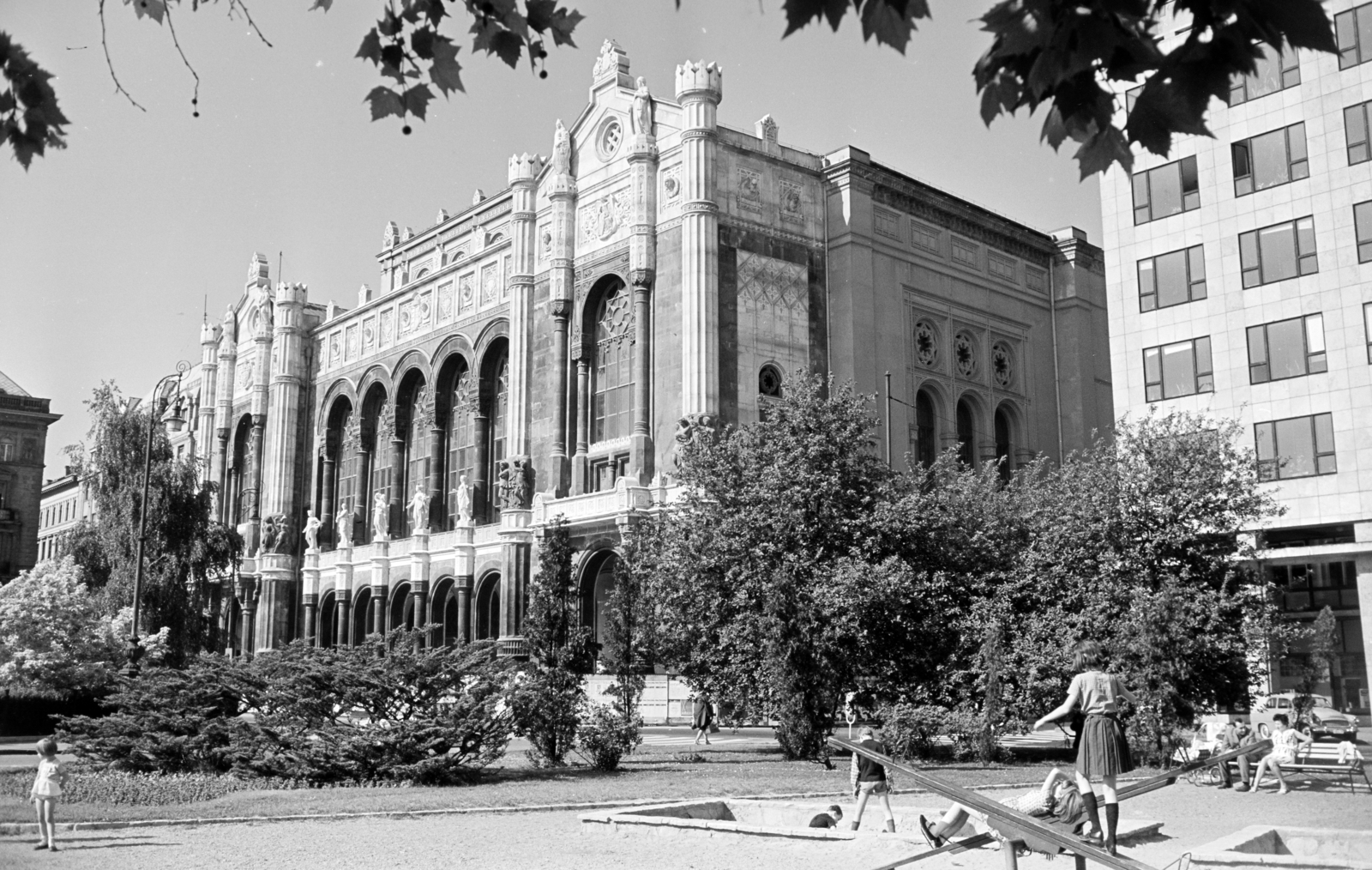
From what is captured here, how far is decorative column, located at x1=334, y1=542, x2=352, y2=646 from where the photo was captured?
62.8 meters

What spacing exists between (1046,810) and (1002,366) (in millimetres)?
44471

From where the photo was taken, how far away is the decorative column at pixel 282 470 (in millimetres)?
67750

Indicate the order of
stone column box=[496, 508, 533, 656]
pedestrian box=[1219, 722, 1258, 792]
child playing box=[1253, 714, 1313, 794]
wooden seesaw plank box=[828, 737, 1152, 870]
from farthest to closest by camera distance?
stone column box=[496, 508, 533, 656] → pedestrian box=[1219, 722, 1258, 792] → child playing box=[1253, 714, 1313, 794] → wooden seesaw plank box=[828, 737, 1152, 870]

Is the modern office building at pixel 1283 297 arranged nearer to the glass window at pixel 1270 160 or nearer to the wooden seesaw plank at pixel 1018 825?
the glass window at pixel 1270 160

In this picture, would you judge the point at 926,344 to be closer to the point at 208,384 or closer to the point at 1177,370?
the point at 1177,370

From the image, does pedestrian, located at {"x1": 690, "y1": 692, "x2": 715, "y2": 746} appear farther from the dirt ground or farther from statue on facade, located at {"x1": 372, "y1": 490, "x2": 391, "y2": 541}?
statue on facade, located at {"x1": 372, "y1": 490, "x2": 391, "y2": 541}

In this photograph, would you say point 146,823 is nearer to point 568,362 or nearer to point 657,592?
point 657,592

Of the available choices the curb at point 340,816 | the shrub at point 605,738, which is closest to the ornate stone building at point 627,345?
the shrub at point 605,738

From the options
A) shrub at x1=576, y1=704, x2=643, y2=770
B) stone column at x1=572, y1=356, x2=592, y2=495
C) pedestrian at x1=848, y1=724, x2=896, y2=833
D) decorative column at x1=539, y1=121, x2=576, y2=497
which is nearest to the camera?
pedestrian at x1=848, y1=724, x2=896, y2=833

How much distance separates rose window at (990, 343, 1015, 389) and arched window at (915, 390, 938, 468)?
452 cm

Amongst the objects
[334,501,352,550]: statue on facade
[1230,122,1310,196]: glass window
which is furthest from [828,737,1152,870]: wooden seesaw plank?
[334,501,352,550]: statue on facade

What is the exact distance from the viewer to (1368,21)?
33750 mm

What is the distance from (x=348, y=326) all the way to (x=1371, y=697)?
167ft

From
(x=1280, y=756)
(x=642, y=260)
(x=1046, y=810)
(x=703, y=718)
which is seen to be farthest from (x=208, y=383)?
(x=1046, y=810)
